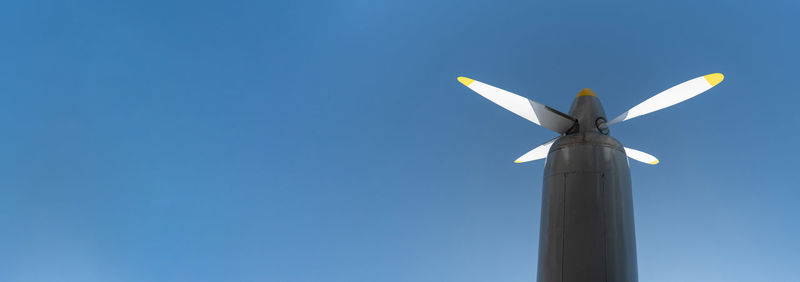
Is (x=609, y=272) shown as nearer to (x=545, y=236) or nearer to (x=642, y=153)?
(x=545, y=236)

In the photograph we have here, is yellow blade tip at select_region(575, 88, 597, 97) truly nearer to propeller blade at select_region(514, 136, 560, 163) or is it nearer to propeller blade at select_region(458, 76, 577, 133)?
propeller blade at select_region(458, 76, 577, 133)

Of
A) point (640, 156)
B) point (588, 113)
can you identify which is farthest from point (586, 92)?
point (640, 156)

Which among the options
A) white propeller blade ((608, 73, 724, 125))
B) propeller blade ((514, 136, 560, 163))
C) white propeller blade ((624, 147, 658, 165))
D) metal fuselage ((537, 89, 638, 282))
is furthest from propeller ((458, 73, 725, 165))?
white propeller blade ((624, 147, 658, 165))

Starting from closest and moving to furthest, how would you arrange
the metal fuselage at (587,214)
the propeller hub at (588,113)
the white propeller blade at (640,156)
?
the metal fuselage at (587,214) < the propeller hub at (588,113) < the white propeller blade at (640,156)

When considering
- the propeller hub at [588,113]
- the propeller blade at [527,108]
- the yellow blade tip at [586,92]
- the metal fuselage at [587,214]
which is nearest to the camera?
the metal fuselage at [587,214]

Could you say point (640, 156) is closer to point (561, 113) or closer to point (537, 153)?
point (537, 153)

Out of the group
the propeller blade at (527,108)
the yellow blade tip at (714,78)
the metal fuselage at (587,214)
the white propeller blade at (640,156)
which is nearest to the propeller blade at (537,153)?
the propeller blade at (527,108)

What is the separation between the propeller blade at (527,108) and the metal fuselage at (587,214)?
0.58m

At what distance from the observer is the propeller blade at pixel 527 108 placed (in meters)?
10.4

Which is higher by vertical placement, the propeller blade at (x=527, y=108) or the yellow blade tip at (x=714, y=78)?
the yellow blade tip at (x=714, y=78)

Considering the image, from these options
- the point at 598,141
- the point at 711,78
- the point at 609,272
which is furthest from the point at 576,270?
the point at 711,78

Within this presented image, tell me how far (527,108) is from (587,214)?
121 inches

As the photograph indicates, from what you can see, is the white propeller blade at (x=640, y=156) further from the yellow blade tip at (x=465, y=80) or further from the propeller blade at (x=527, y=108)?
the yellow blade tip at (x=465, y=80)

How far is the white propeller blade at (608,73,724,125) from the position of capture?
387 inches
